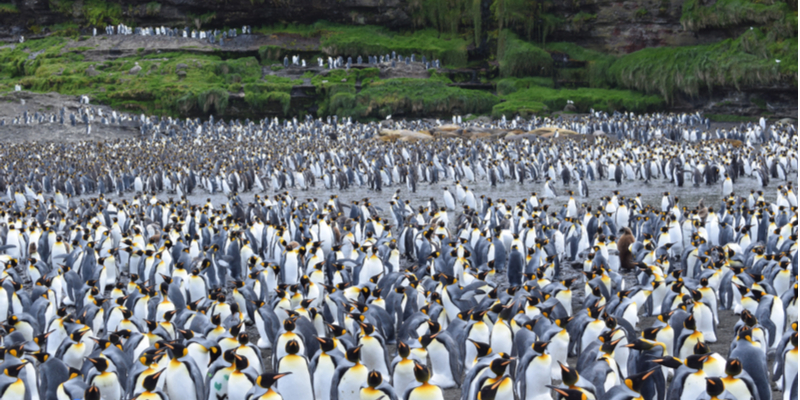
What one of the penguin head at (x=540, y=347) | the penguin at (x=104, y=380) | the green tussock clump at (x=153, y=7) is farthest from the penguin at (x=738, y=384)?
the green tussock clump at (x=153, y=7)

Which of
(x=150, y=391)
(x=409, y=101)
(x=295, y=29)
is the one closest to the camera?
(x=150, y=391)

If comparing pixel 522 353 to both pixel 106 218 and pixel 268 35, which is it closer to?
pixel 106 218

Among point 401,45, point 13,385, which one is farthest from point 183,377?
point 401,45

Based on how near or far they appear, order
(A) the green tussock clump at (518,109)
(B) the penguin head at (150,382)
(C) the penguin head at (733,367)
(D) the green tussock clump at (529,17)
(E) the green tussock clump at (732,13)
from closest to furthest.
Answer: (C) the penguin head at (733,367), (B) the penguin head at (150,382), (E) the green tussock clump at (732,13), (A) the green tussock clump at (518,109), (D) the green tussock clump at (529,17)

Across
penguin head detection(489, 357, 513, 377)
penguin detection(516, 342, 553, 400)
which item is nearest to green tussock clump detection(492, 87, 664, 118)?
penguin detection(516, 342, 553, 400)

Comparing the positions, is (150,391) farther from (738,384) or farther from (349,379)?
(738,384)

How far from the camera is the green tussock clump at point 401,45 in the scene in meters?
45.3

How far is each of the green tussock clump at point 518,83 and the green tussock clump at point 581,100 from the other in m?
0.63

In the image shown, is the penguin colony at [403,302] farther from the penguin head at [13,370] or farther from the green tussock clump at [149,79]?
the green tussock clump at [149,79]

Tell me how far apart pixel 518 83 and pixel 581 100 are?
4.62 metres

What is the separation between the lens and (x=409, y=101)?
3562cm

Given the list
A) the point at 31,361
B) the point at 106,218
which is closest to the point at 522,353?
the point at 31,361

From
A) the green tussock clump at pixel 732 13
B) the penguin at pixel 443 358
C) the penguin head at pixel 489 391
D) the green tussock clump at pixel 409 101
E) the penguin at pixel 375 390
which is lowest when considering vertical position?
the penguin at pixel 443 358

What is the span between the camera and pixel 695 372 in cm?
392
